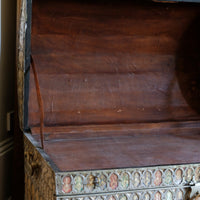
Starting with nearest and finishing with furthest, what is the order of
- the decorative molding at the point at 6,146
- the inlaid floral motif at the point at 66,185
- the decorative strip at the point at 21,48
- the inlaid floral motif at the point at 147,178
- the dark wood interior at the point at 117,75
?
the inlaid floral motif at the point at 66,185 < the inlaid floral motif at the point at 147,178 < the decorative strip at the point at 21,48 < the dark wood interior at the point at 117,75 < the decorative molding at the point at 6,146

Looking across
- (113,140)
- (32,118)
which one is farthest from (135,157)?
(32,118)

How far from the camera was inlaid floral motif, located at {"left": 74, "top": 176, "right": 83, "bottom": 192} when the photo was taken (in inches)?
48.7

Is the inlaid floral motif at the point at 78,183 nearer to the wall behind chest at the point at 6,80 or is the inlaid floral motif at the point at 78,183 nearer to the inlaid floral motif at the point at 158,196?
the inlaid floral motif at the point at 158,196

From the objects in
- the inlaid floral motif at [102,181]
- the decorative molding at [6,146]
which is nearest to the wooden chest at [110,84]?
the inlaid floral motif at [102,181]

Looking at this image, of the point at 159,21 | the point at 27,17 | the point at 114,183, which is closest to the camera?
the point at 114,183

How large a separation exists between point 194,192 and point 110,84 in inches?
27.6

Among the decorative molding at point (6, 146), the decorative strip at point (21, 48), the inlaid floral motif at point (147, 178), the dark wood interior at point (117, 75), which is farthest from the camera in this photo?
the decorative molding at point (6, 146)

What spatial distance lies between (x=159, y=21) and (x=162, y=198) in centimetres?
88

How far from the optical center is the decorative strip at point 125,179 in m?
1.23

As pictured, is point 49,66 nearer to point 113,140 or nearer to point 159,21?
point 113,140

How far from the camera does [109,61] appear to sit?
186cm

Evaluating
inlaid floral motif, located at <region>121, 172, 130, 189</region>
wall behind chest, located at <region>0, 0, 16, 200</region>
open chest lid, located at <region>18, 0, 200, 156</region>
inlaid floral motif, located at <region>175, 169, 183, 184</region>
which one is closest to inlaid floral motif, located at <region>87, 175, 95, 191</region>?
inlaid floral motif, located at <region>121, 172, 130, 189</region>

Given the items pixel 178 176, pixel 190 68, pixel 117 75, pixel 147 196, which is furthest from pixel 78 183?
pixel 190 68

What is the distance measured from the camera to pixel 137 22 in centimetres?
182
